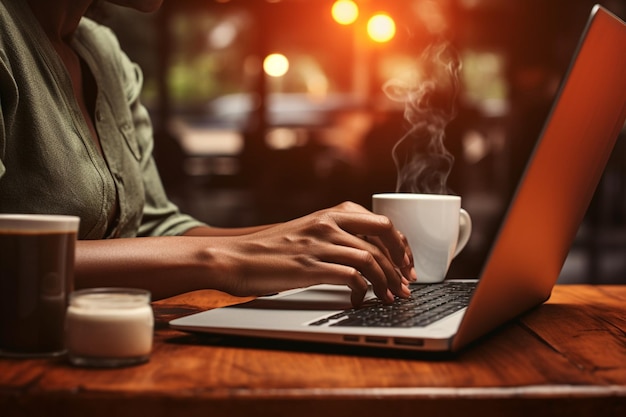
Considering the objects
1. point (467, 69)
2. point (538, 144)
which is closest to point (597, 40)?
point (538, 144)

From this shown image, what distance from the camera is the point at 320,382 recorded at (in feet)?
2.18

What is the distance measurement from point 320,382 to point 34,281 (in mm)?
269

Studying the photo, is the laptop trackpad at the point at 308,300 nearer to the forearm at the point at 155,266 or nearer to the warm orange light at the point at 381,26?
the forearm at the point at 155,266

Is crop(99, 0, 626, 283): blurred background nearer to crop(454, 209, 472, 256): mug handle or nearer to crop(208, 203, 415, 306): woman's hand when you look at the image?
crop(454, 209, 472, 256): mug handle

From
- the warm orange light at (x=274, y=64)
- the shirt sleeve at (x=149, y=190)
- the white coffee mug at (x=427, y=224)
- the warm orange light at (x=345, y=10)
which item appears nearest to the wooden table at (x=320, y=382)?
the white coffee mug at (x=427, y=224)

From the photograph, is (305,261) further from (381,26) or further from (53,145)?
(381,26)

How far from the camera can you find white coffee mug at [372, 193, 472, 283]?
119 cm

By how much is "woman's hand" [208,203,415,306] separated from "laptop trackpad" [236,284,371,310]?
2cm

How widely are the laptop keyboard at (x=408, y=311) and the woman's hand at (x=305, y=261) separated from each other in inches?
1.0

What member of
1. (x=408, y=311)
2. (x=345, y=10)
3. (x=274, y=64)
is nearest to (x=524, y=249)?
(x=408, y=311)

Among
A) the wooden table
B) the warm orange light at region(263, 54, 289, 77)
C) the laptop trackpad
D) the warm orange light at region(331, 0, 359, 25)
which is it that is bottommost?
the laptop trackpad

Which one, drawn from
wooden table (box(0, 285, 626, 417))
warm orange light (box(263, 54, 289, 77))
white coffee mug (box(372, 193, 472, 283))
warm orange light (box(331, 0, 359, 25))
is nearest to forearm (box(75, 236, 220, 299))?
wooden table (box(0, 285, 626, 417))

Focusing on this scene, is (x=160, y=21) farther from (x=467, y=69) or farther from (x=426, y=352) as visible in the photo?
(x=426, y=352)

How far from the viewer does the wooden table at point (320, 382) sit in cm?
63
